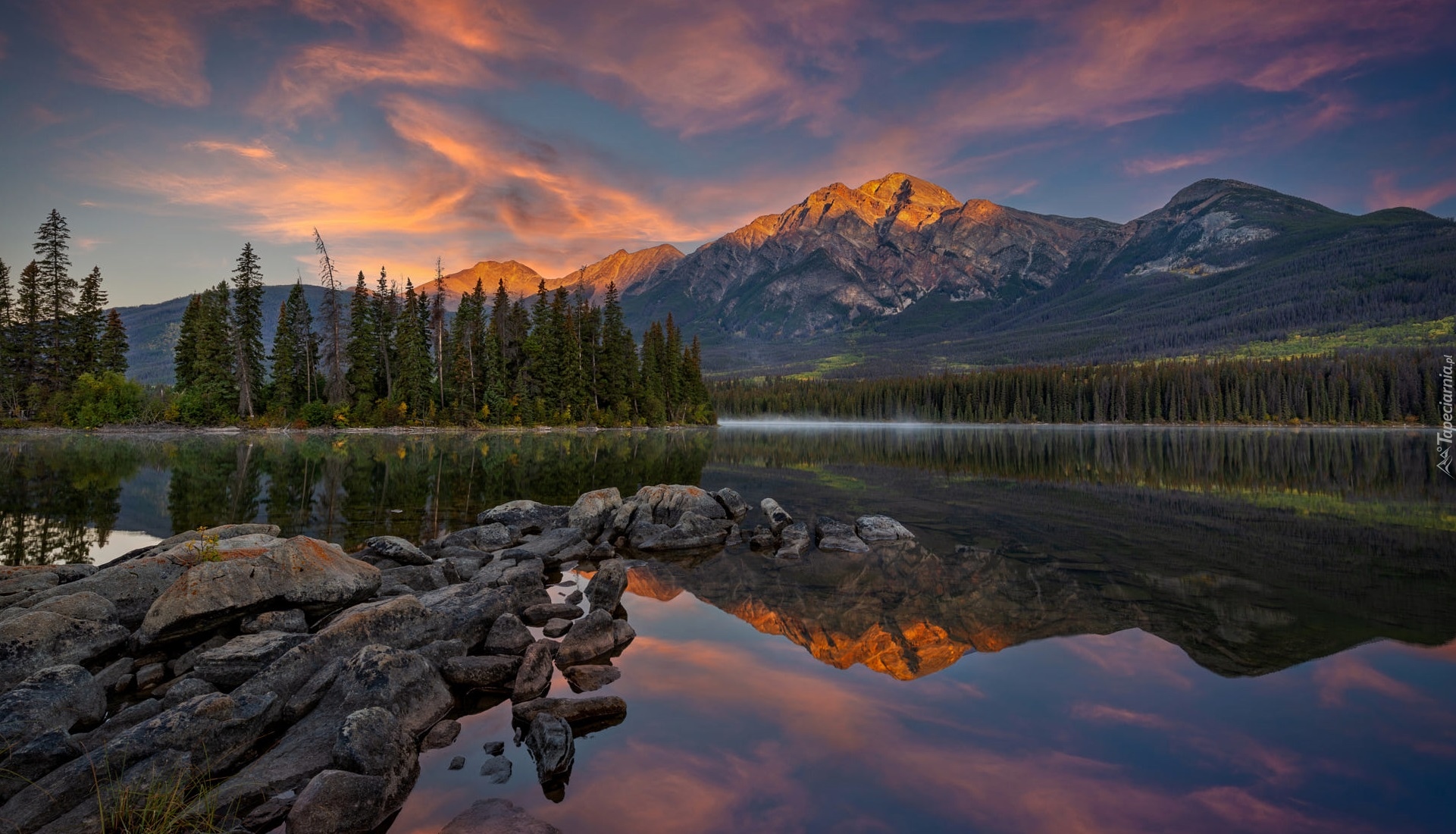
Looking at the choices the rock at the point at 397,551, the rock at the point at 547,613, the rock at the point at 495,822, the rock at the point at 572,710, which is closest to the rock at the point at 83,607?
the rock at the point at 397,551

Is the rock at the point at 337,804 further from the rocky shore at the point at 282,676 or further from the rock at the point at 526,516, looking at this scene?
the rock at the point at 526,516

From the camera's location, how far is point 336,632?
10383mm

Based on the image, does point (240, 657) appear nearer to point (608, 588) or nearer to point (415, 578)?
point (415, 578)

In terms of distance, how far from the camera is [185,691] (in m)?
8.80

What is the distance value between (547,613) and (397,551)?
562 centimetres

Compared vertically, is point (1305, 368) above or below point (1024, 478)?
above

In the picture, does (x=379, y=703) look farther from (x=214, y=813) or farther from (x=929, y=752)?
(x=929, y=752)

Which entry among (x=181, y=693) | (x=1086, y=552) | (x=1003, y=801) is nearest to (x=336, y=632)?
(x=181, y=693)

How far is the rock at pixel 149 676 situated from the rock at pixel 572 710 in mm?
5846

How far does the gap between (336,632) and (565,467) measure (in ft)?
100

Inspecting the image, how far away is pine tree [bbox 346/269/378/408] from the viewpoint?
76.2 meters

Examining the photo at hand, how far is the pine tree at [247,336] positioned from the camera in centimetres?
7006

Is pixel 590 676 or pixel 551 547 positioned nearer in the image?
pixel 590 676

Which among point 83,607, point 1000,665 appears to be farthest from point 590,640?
point 83,607
